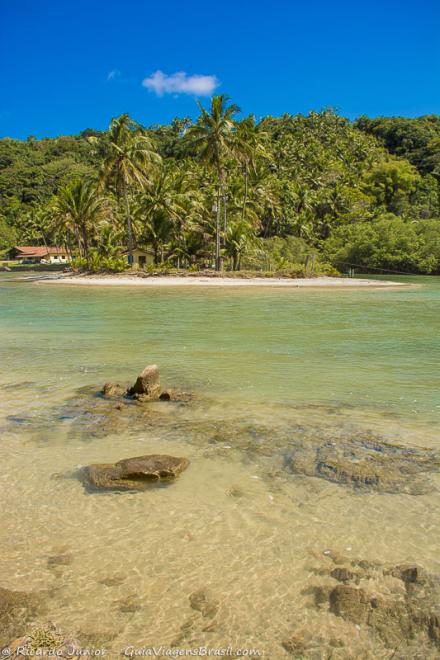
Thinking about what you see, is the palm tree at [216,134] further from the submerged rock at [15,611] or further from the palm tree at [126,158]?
the submerged rock at [15,611]

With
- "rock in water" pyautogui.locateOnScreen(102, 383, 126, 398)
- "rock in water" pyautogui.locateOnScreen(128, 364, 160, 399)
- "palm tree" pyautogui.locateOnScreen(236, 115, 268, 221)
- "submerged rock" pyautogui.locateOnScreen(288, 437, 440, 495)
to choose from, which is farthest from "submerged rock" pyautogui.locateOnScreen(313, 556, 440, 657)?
"palm tree" pyautogui.locateOnScreen(236, 115, 268, 221)

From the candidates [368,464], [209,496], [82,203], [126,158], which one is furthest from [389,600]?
[82,203]

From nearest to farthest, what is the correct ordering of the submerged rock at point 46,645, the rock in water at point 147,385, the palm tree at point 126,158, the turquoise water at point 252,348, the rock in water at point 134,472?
the submerged rock at point 46,645
the rock in water at point 134,472
the rock in water at point 147,385
the turquoise water at point 252,348
the palm tree at point 126,158

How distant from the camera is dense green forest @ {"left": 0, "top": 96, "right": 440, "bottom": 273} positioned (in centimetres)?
4147

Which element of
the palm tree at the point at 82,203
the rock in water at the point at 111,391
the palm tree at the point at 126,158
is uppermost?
the palm tree at the point at 126,158

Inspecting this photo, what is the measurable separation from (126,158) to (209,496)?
1588 inches

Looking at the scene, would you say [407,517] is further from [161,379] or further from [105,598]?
[161,379]

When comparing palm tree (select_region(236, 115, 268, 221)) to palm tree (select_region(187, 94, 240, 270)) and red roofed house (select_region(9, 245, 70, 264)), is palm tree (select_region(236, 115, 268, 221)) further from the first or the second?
red roofed house (select_region(9, 245, 70, 264))

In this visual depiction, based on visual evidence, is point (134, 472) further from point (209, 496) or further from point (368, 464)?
point (368, 464)

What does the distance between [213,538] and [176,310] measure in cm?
1651

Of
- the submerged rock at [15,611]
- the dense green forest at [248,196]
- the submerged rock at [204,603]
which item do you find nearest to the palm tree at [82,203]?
the dense green forest at [248,196]

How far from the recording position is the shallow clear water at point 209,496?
3.02m

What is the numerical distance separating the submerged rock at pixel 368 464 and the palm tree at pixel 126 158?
127 feet

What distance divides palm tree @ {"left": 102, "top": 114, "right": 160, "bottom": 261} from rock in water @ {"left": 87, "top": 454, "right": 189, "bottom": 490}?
38.7 metres
